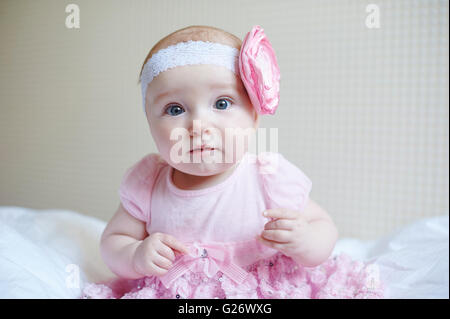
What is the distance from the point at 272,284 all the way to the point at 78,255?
0.45 meters

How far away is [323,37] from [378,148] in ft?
1.45

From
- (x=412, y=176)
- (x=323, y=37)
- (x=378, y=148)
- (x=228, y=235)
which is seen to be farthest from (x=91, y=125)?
(x=412, y=176)

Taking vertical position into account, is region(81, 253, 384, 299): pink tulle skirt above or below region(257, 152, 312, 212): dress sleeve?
below

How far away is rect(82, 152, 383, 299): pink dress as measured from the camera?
63cm

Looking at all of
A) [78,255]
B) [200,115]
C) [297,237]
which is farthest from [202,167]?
[78,255]

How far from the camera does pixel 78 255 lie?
2.78ft

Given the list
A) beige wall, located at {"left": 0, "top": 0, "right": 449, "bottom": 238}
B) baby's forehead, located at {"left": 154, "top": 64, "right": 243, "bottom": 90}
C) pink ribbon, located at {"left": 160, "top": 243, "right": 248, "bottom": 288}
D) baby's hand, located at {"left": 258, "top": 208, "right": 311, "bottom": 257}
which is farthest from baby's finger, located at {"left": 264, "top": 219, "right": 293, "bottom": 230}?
beige wall, located at {"left": 0, "top": 0, "right": 449, "bottom": 238}

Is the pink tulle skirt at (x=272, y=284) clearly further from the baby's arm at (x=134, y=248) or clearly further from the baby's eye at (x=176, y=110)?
the baby's eye at (x=176, y=110)

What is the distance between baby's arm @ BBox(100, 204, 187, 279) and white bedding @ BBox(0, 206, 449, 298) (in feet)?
0.37

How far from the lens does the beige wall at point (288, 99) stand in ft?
2.51

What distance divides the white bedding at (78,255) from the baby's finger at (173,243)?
220 mm

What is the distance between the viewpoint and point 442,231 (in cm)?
96

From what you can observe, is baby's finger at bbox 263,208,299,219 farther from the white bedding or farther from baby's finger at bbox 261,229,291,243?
the white bedding
